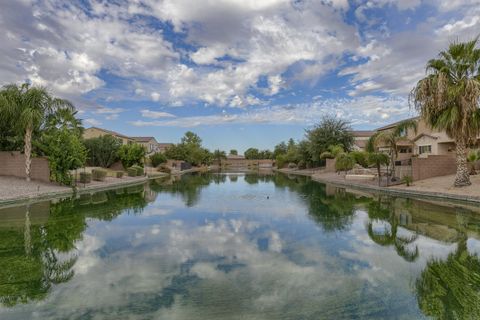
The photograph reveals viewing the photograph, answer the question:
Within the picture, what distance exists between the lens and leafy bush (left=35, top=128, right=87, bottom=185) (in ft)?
71.3

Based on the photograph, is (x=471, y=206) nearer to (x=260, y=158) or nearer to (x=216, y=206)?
(x=216, y=206)

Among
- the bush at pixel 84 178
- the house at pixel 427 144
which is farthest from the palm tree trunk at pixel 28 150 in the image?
the house at pixel 427 144

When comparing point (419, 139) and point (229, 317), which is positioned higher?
point (419, 139)

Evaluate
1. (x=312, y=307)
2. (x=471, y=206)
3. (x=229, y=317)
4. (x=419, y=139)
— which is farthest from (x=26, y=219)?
(x=419, y=139)

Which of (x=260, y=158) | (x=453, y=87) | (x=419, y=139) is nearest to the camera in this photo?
(x=453, y=87)

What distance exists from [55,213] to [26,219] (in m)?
1.47

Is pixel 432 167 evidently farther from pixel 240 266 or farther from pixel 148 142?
pixel 148 142

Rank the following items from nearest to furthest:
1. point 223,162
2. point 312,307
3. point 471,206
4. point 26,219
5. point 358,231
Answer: point 312,307 < point 358,231 < point 26,219 < point 471,206 < point 223,162

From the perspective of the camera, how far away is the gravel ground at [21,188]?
55.9 feet

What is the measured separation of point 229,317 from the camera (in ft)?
14.8

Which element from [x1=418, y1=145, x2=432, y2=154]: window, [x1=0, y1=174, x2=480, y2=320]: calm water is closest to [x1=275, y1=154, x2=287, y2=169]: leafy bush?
[x1=418, y1=145, x2=432, y2=154]: window

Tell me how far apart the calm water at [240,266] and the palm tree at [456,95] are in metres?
7.85

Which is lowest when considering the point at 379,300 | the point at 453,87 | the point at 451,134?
the point at 379,300

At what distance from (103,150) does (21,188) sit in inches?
872
